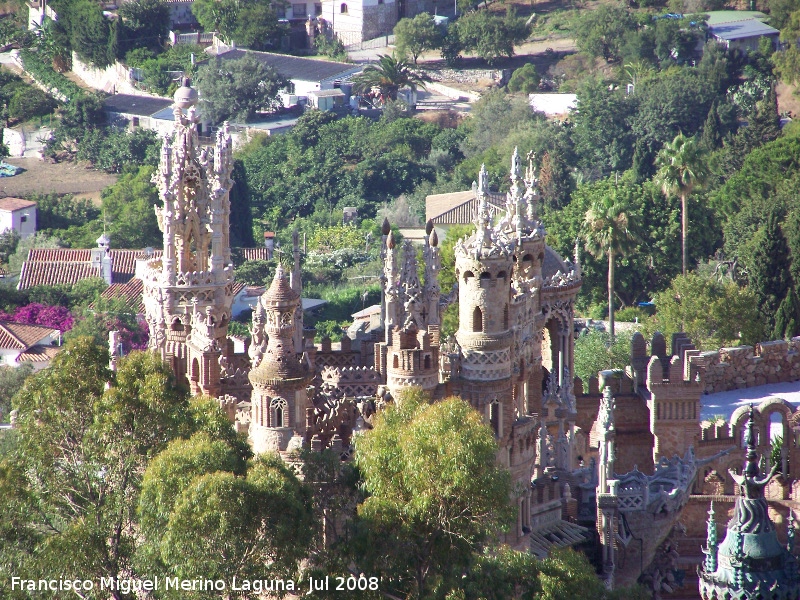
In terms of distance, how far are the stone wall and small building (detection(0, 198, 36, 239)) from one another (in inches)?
2382

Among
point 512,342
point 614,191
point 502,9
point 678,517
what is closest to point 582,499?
point 678,517

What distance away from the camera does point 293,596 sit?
32.3 metres

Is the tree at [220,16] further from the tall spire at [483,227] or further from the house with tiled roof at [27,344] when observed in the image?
the tall spire at [483,227]

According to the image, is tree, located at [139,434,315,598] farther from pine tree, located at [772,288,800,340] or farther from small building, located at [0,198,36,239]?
small building, located at [0,198,36,239]

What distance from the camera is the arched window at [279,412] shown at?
35.4 m

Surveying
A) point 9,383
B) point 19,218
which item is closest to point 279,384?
point 9,383

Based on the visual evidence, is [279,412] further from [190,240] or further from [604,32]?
[604,32]

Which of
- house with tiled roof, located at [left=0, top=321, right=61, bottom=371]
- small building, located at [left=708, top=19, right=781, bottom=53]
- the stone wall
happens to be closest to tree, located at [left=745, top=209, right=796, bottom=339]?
the stone wall

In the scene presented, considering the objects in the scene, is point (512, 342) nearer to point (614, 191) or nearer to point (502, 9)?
point (614, 191)

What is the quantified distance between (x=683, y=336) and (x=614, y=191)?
94.8 ft

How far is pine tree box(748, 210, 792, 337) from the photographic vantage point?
7062 cm

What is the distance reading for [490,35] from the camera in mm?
145125

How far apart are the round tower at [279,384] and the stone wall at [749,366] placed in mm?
22506

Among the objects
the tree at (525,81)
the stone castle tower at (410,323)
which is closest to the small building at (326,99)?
the tree at (525,81)
